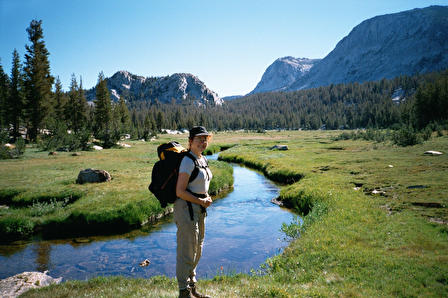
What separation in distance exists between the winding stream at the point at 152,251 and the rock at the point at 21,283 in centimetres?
198

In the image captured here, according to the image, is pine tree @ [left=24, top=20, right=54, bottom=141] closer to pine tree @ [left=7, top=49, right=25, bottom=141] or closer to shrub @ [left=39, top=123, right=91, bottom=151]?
pine tree @ [left=7, top=49, right=25, bottom=141]

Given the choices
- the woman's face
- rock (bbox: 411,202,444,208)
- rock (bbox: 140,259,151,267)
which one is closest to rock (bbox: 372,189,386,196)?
rock (bbox: 411,202,444,208)

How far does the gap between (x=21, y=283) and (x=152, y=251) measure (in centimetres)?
626

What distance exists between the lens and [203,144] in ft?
20.7

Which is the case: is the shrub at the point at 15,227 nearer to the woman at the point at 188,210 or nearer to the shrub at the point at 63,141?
the woman at the point at 188,210

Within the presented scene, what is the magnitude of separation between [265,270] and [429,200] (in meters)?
11.7

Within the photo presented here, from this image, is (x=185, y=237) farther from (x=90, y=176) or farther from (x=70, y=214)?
(x=90, y=176)

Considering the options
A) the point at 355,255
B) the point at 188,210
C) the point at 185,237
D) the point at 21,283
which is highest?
the point at 188,210

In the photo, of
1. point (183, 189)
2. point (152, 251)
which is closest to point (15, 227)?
point (152, 251)

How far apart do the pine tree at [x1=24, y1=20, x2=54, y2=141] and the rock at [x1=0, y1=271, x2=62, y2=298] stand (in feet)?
207

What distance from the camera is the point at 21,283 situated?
367 inches

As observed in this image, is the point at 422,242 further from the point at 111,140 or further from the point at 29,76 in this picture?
the point at 29,76

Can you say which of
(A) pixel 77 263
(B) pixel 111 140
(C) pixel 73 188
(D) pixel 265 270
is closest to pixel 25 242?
(A) pixel 77 263

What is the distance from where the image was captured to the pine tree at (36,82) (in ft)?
203
